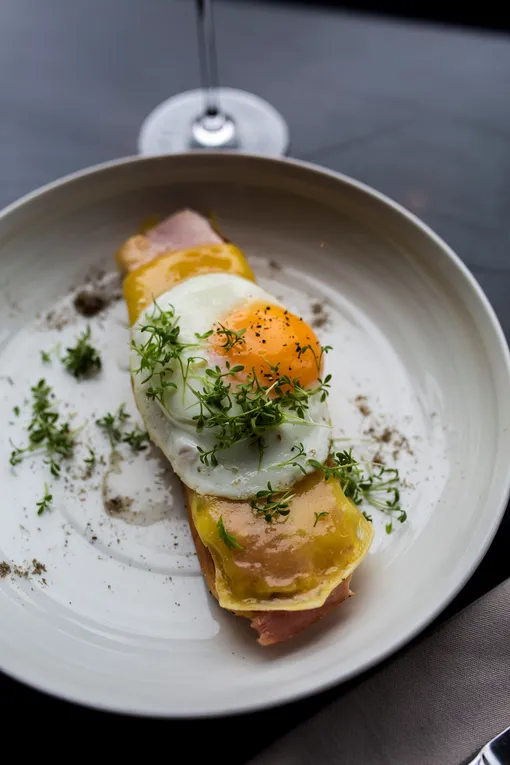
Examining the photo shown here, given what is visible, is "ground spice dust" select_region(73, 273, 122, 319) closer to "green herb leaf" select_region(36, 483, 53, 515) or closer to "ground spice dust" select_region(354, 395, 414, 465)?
"green herb leaf" select_region(36, 483, 53, 515)

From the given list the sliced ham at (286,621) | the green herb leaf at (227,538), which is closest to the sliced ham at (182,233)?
the green herb leaf at (227,538)

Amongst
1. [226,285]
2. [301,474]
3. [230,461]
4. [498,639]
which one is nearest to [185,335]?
[226,285]

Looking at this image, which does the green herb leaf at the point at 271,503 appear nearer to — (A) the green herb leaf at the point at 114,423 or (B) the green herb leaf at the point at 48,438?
(A) the green herb leaf at the point at 114,423

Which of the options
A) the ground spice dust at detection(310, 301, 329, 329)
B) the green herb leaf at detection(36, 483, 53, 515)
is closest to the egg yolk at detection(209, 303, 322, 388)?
A: the ground spice dust at detection(310, 301, 329, 329)

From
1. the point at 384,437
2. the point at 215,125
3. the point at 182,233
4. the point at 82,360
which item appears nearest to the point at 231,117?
the point at 215,125

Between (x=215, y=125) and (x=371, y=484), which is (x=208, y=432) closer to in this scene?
(x=371, y=484)

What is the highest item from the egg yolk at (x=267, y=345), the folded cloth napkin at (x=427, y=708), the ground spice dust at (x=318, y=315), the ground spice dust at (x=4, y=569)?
the ground spice dust at (x=318, y=315)

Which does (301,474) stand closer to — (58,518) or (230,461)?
(230,461)
